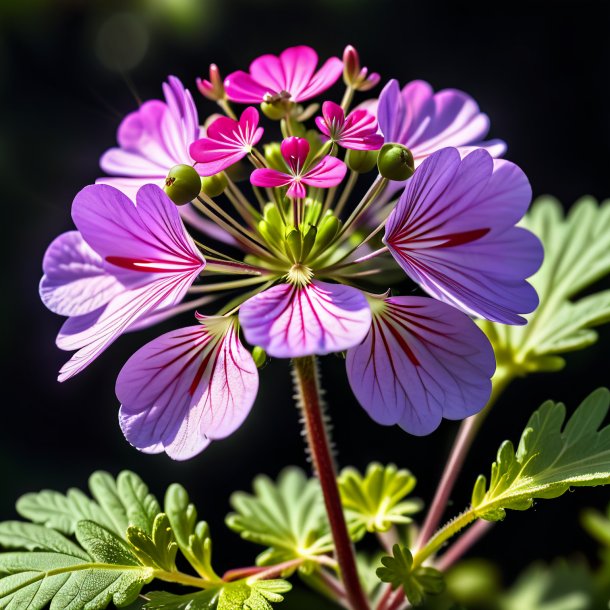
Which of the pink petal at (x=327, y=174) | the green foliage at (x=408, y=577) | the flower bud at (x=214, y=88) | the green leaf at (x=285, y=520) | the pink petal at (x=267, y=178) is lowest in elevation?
the green foliage at (x=408, y=577)

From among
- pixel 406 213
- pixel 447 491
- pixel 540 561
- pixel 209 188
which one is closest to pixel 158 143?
pixel 209 188

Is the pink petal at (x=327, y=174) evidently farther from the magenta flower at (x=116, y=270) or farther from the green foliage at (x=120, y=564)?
the green foliage at (x=120, y=564)

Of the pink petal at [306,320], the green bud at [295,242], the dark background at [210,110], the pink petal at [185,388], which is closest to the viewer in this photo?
the pink petal at [306,320]

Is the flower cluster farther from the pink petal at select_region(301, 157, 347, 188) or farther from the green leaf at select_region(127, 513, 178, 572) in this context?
the green leaf at select_region(127, 513, 178, 572)

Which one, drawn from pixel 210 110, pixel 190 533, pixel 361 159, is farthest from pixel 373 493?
pixel 210 110

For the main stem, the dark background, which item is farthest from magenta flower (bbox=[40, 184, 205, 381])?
the dark background

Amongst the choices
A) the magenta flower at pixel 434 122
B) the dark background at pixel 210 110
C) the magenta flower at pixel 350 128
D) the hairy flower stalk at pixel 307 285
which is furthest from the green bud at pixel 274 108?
the dark background at pixel 210 110

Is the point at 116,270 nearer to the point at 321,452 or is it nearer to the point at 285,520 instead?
the point at 321,452
